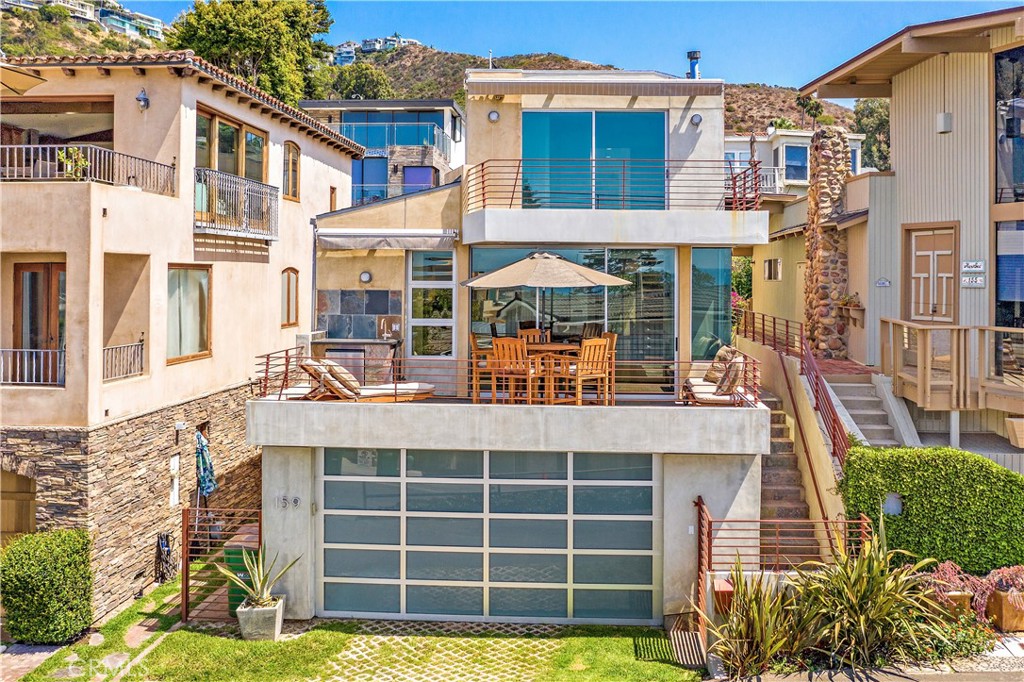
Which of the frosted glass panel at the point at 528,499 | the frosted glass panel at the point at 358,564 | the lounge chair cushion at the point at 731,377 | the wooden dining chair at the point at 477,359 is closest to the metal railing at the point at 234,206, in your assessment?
the wooden dining chair at the point at 477,359

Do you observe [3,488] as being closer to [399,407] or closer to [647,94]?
[399,407]

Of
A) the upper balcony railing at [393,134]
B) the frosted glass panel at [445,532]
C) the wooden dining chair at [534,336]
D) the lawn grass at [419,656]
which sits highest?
the upper balcony railing at [393,134]

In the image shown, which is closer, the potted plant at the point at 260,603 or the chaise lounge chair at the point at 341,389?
the potted plant at the point at 260,603

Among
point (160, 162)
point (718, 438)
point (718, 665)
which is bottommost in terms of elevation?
point (718, 665)

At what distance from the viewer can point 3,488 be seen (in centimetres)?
1562

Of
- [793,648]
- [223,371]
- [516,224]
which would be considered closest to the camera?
[793,648]

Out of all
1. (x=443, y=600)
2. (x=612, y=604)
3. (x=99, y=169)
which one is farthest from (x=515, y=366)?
(x=99, y=169)

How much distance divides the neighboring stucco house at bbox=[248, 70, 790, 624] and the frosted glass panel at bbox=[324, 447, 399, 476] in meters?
0.04

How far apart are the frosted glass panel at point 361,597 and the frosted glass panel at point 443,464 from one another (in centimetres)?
215

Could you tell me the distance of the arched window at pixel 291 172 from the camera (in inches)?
1017

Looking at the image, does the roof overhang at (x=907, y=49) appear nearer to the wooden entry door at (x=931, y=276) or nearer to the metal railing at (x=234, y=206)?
the wooden entry door at (x=931, y=276)

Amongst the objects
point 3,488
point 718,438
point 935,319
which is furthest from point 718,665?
point 3,488

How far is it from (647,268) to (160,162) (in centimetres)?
1101

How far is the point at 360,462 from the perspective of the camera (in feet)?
49.2
